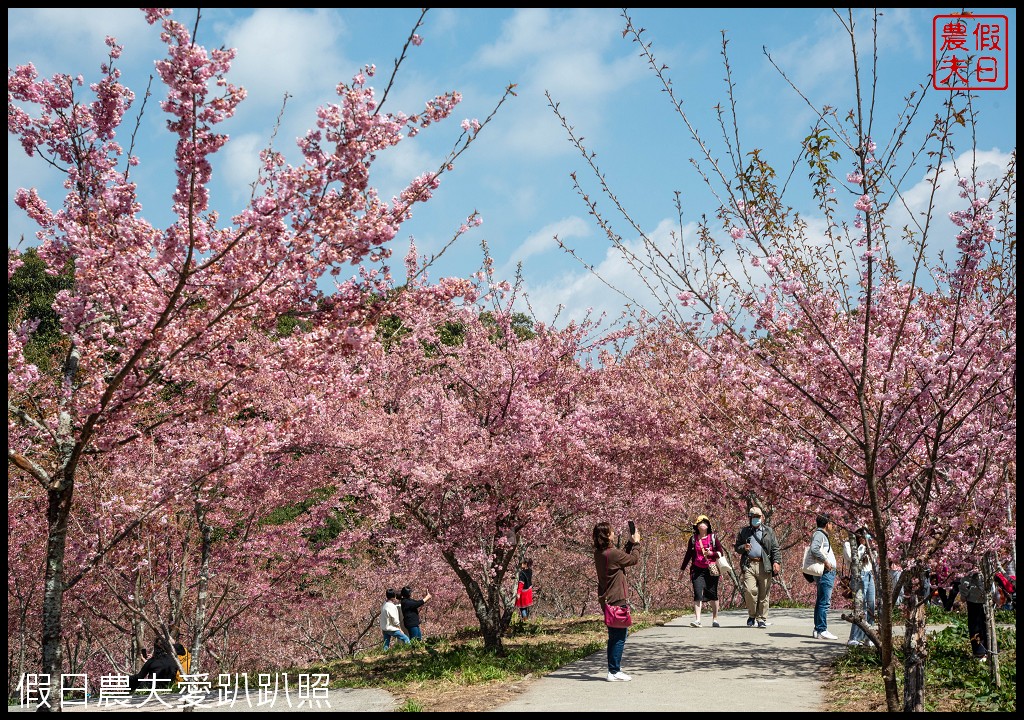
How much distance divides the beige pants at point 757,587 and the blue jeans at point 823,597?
106cm

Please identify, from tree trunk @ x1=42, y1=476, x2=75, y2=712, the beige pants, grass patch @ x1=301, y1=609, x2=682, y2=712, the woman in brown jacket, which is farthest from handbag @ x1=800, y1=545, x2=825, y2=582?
tree trunk @ x1=42, y1=476, x2=75, y2=712

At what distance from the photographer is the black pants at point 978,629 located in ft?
29.3

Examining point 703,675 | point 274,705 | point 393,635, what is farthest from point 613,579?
point 393,635

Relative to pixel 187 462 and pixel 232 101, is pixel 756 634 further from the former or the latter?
pixel 232 101

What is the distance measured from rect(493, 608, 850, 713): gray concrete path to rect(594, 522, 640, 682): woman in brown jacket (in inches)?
9.8

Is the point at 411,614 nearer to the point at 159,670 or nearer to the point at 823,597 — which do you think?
the point at 159,670

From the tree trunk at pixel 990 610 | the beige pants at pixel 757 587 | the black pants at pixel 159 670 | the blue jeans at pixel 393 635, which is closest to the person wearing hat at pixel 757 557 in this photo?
the beige pants at pixel 757 587

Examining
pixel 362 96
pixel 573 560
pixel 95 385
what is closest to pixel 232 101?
pixel 362 96

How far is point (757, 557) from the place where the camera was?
1275cm

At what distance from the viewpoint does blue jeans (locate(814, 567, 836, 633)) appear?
1152 cm

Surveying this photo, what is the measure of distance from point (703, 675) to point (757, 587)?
4508 millimetres

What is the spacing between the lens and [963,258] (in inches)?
233

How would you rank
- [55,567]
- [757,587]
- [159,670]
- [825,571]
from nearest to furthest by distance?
[55,567], [159,670], [825,571], [757,587]

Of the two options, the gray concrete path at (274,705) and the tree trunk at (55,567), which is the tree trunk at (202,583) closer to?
the gray concrete path at (274,705)
